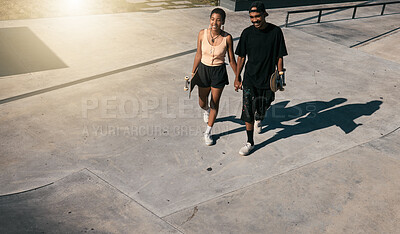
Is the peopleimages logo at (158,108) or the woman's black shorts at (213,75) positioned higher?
the woman's black shorts at (213,75)

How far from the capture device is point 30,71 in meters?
7.80

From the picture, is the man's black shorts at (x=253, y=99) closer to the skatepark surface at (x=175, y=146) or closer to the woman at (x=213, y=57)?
the woman at (x=213, y=57)

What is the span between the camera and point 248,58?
5016mm

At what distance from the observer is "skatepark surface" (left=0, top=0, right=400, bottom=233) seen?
4.09 metres

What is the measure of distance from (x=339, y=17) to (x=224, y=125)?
1016 centimetres

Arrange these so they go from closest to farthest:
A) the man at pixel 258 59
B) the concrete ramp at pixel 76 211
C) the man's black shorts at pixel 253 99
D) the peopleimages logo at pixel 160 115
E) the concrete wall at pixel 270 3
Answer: the concrete ramp at pixel 76 211 → the man at pixel 258 59 → the man's black shorts at pixel 253 99 → the peopleimages logo at pixel 160 115 → the concrete wall at pixel 270 3

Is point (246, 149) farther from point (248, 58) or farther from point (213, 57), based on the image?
point (213, 57)

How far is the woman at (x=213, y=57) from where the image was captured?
15.8 feet

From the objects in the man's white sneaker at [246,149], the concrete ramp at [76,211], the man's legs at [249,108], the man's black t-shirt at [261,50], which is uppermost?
the man's black t-shirt at [261,50]

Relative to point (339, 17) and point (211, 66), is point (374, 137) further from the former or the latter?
point (339, 17)

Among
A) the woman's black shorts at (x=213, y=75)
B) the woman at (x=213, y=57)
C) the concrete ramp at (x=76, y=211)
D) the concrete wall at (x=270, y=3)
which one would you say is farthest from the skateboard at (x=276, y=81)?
the concrete wall at (x=270, y=3)

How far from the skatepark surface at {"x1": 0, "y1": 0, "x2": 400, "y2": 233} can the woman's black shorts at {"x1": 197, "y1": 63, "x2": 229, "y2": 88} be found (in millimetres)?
990

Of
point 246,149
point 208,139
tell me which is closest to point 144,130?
point 208,139

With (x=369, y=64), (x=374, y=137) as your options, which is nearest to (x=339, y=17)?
(x=369, y=64)
